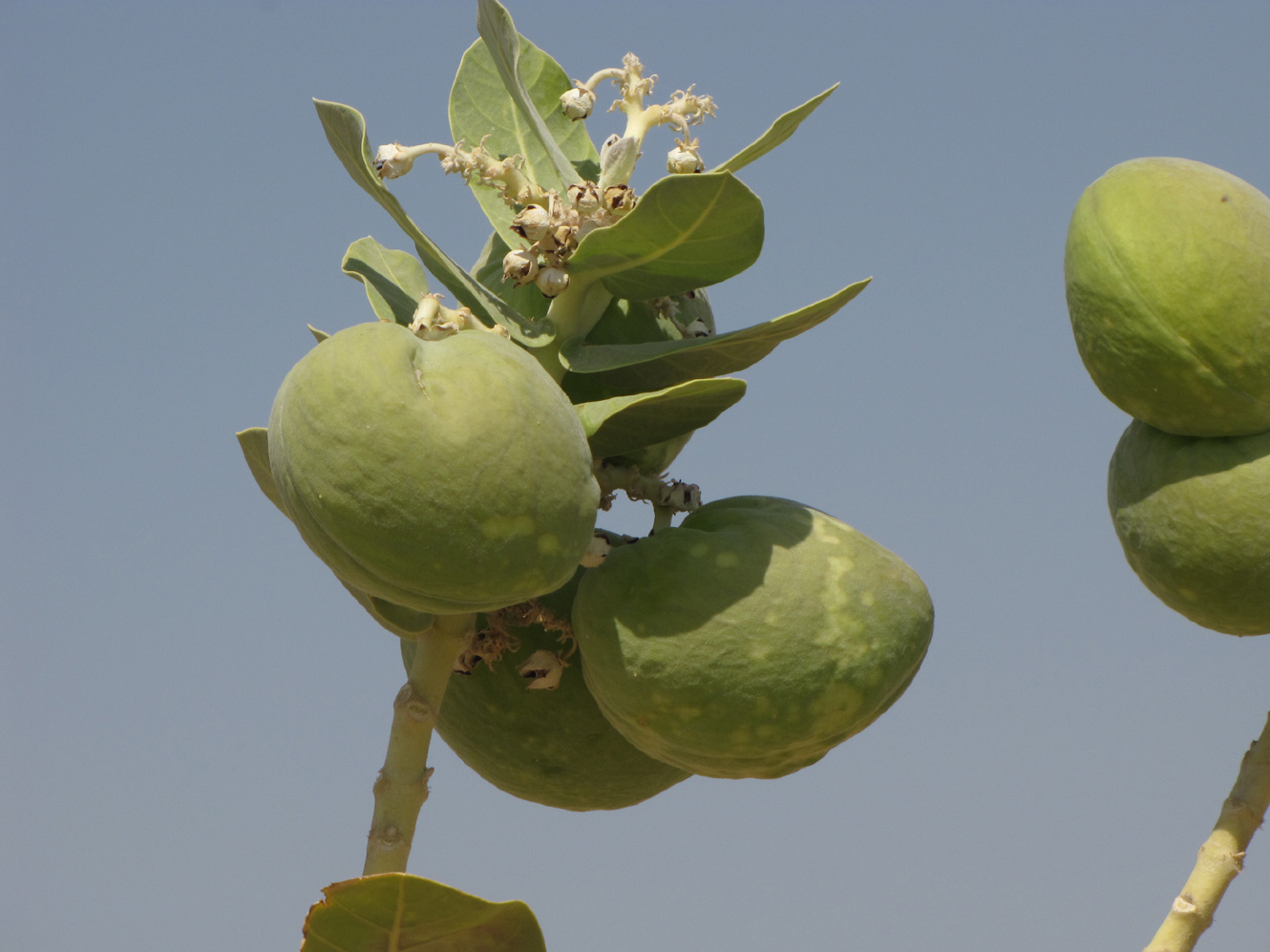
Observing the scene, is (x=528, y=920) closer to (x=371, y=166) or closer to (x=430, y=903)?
(x=430, y=903)

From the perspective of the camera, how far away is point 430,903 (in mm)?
2592

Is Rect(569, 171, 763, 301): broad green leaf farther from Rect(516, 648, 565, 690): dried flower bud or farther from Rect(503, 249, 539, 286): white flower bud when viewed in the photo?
Rect(516, 648, 565, 690): dried flower bud

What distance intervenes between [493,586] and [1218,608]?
1404mm

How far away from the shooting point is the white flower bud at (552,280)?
9.27ft

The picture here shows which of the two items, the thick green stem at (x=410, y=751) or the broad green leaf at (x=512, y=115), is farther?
the broad green leaf at (x=512, y=115)

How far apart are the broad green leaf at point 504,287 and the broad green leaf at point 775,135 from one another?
17.9 inches

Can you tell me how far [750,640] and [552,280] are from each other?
2.62 feet

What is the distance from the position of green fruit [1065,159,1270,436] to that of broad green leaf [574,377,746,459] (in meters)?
0.72

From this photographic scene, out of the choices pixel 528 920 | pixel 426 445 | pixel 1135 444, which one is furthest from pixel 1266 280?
pixel 528 920

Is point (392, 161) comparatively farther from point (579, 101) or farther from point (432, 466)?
point (432, 466)

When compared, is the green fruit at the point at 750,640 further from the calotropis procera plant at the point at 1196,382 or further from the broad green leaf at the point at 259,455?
the broad green leaf at the point at 259,455

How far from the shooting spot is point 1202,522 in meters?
2.71

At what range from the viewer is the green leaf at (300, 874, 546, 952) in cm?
255

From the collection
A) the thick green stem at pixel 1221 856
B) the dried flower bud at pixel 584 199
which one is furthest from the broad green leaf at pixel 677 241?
the thick green stem at pixel 1221 856
